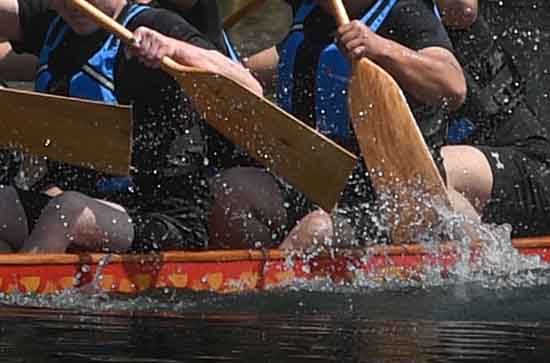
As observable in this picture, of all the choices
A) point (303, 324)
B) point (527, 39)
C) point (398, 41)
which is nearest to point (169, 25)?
point (398, 41)

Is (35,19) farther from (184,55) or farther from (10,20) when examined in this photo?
(184,55)

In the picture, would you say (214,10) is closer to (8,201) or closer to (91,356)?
(8,201)

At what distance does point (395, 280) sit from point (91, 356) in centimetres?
161

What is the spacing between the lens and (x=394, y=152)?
646cm

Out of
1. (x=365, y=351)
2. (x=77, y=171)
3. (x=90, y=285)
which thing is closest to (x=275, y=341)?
(x=365, y=351)

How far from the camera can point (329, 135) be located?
6.52 m

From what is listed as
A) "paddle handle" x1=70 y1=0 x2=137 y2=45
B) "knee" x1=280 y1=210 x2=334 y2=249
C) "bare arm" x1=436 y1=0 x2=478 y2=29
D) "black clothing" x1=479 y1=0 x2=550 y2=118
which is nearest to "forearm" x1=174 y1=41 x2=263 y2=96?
"paddle handle" x1=70 y1=0 x2=137 y2=45

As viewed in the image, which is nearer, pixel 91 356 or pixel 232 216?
pixel 91 356

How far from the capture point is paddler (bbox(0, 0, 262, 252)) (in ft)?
20.0

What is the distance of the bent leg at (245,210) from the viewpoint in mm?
6262

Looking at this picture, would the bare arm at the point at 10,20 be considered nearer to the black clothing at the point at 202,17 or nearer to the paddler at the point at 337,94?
the black clothing at the point at 202,17

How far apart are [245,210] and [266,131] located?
232 mm

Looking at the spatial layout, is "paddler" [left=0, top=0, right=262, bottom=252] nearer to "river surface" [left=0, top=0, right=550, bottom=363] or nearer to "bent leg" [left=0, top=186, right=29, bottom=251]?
"bent leg" [left=0, top=186, right=29, bottom=251]

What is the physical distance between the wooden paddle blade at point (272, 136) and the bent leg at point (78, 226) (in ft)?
1.32
